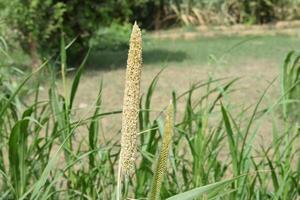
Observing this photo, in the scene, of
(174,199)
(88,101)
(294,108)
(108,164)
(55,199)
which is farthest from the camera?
(88,101)

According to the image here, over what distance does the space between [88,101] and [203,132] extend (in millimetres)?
5332

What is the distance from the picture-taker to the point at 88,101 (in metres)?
7.51

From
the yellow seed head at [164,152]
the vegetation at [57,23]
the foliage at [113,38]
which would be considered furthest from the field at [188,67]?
the yellow seed head at [164,152]

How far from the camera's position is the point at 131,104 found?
1.18 m

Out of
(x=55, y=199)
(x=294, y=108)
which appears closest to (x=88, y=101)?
(x=294, y=108)

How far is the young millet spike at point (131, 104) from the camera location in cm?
116

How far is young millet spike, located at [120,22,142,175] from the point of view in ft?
3.80

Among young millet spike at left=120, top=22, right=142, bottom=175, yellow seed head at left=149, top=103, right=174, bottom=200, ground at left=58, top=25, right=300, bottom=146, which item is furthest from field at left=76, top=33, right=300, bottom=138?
yellow seed head at left=149, top=103, right=174, bottom=200

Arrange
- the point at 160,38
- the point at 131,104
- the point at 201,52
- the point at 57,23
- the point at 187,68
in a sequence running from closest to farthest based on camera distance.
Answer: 1. the point at 131,104
2. the point at 57,23
3. the point at 187,68
4. the point at 201,52
5. the point at 160,38

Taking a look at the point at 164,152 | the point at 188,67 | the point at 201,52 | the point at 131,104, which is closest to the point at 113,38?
the point at 201,52

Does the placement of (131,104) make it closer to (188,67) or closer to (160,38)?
(188,67)

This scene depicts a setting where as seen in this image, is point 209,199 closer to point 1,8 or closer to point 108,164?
point 108,164

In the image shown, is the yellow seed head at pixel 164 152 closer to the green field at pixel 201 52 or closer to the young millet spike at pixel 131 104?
the young millet spike at pixel 131 104

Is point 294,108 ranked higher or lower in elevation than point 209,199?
lower
